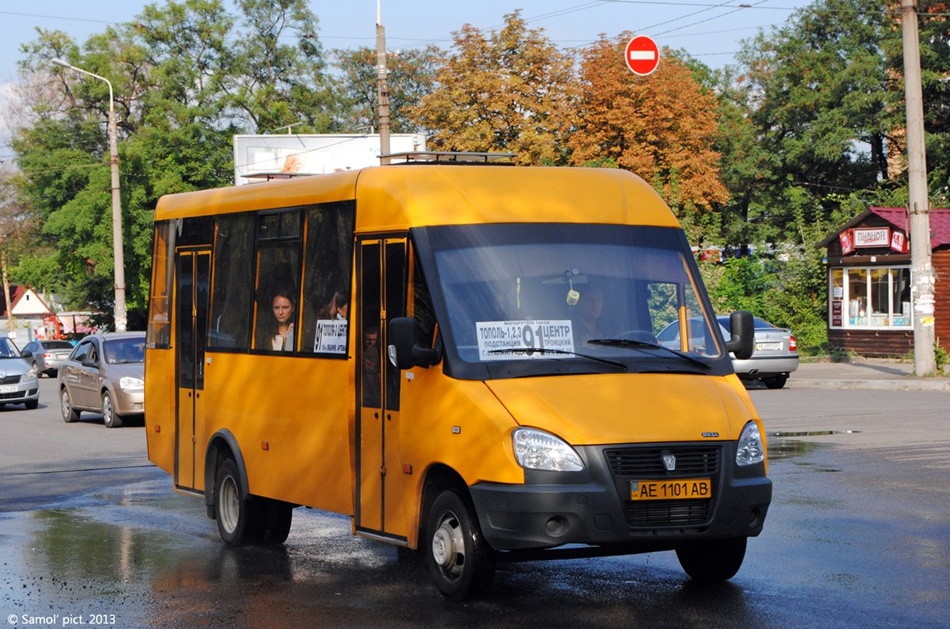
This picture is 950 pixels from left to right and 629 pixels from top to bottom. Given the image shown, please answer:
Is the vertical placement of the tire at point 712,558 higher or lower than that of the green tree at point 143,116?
lower

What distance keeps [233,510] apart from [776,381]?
19.8 m

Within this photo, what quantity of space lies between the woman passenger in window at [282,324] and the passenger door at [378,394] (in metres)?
1.07

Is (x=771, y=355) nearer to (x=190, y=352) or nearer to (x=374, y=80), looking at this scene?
(x=190, y=352)

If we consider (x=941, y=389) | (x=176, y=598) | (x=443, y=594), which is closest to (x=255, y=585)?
(x=176, y=598)

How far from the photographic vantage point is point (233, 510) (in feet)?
35.6

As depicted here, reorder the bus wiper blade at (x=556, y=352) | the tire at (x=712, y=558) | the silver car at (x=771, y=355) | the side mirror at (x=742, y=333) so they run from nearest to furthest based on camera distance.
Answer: the bus wiper blade at (x=556, y=352), the tire at (x=712, y=558), the side mirror at (x=742, y=333), the silver car at (x=771, y=355)

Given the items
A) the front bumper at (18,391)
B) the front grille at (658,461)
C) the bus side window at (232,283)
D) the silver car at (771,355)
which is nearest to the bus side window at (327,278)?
the bus side window at (232,283)

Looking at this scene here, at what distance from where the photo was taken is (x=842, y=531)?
10484 millimetres

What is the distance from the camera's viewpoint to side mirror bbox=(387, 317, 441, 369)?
807 centimetres

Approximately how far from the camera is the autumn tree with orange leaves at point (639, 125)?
5656 centimetres

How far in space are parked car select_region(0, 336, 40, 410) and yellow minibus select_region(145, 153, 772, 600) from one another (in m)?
19.7

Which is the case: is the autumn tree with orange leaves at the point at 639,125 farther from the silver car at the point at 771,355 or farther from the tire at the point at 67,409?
the tire at the point at 67,409

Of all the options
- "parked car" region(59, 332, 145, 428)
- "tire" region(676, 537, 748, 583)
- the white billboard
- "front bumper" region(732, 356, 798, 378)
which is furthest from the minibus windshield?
the white billboard

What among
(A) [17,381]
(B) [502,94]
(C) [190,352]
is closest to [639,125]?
(B) [502,94]
